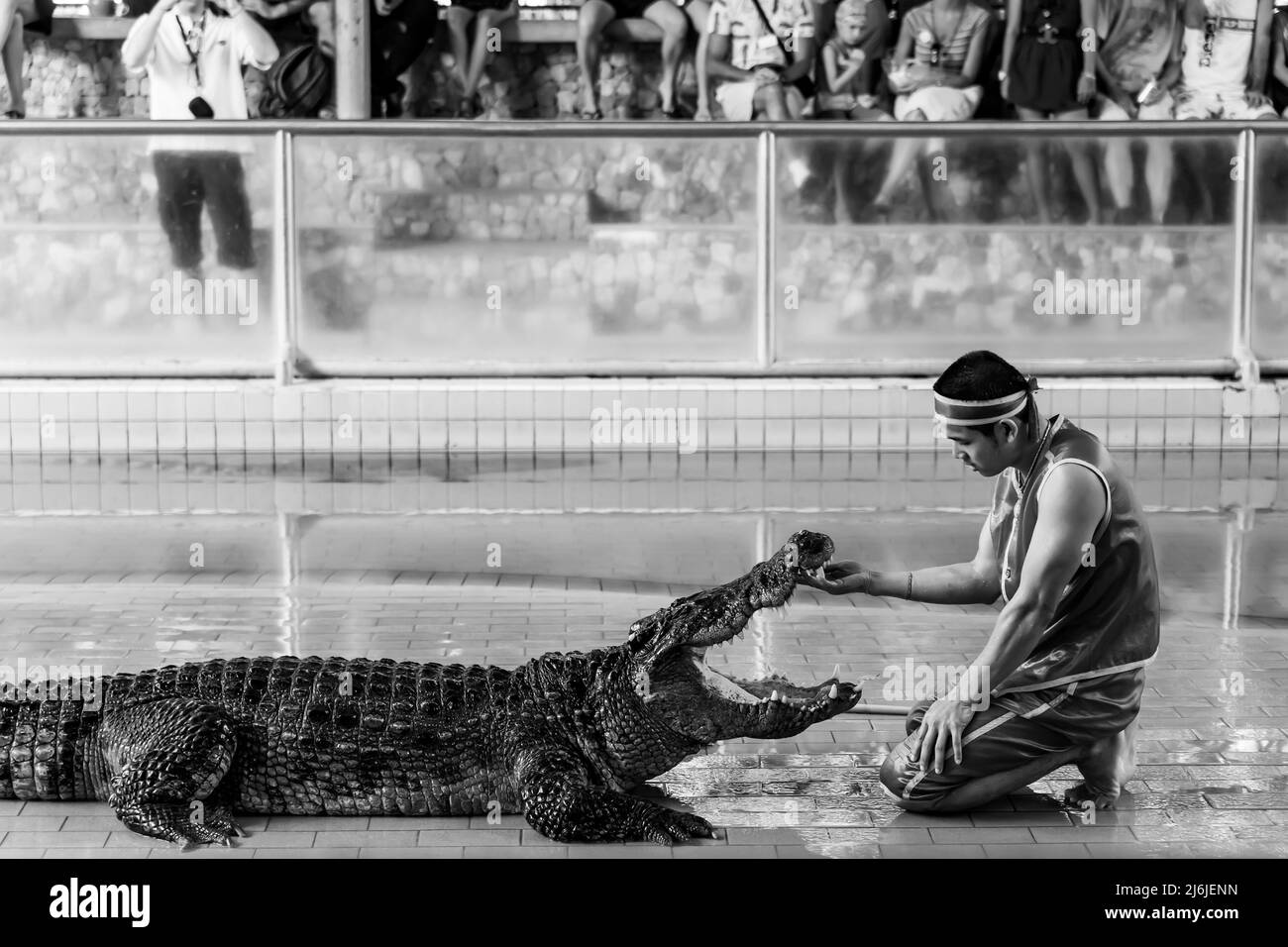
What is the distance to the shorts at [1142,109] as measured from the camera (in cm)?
1180

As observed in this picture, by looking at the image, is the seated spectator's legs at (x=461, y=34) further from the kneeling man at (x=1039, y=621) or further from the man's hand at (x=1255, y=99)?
the kneeling man at (x=1039, y=621)

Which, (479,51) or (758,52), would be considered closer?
(758,52)

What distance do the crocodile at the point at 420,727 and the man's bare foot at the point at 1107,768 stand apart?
0.61 metres

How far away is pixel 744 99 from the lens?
11859mm

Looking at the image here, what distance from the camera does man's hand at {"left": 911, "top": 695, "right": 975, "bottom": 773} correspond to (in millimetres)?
4055

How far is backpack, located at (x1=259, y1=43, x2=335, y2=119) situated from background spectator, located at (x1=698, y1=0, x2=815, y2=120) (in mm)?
2682

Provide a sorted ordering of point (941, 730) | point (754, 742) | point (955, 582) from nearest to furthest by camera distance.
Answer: point (941, 730)
point (955, 582)
point (754, 742)

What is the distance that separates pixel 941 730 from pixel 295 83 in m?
8.91

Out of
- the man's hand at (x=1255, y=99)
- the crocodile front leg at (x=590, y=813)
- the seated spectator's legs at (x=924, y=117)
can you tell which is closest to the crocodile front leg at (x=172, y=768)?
the crocodile front leg at (x=590, y=813)

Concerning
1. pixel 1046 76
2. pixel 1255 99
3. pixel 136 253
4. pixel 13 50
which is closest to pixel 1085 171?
pixel 1046 76

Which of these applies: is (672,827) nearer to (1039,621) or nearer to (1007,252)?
(1039,621)

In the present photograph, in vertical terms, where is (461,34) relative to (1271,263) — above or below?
above

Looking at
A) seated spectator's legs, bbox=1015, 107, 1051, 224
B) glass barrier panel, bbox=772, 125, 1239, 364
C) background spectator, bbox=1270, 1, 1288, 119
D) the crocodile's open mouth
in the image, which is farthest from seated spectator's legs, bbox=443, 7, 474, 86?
the crocodile's open mouth

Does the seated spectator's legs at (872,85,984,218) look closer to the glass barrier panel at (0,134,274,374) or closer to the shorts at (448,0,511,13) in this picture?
the shorts at (448,0,511,13)
